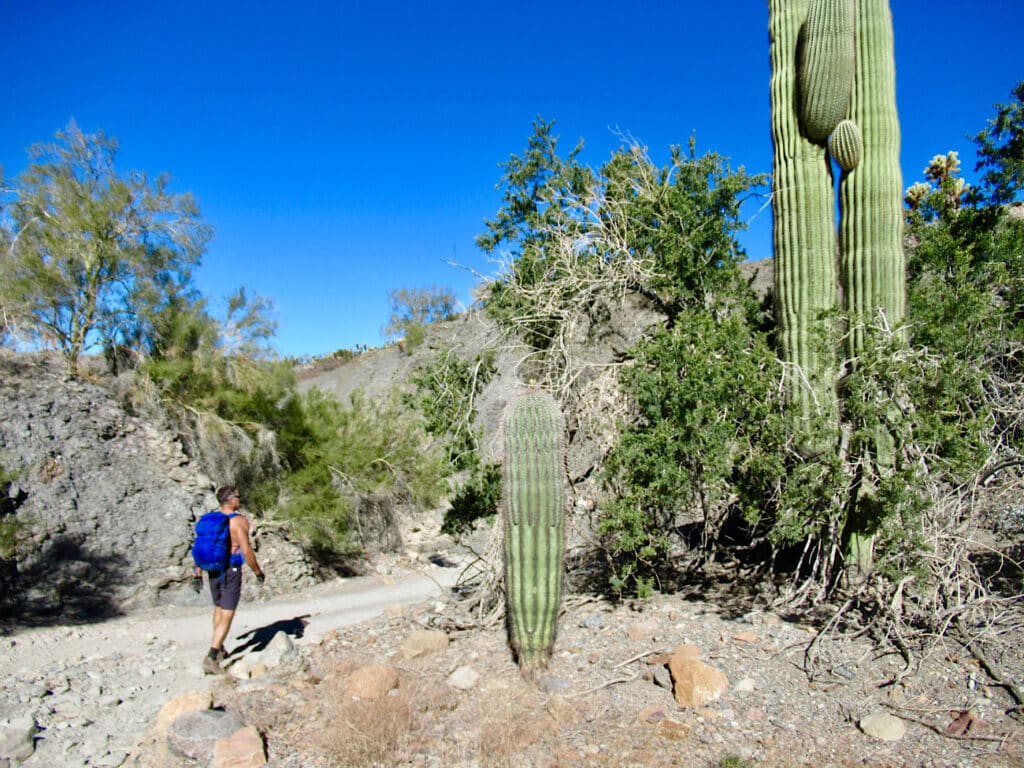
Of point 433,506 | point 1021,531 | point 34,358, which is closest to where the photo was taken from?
point 1021,531

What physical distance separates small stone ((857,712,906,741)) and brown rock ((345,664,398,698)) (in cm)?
293

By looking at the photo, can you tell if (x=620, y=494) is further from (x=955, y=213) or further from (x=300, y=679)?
(x=955, y=213)

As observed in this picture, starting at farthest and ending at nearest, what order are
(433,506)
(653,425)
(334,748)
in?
(433,506) < (653,425) < (334,748)

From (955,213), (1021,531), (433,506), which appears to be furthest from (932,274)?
(433,506)

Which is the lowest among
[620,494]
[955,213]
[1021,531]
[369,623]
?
[369,623]

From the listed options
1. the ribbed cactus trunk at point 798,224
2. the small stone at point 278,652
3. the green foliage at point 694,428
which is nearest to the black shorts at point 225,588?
the small stone at point 278,652

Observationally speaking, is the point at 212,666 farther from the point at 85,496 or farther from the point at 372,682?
the point at 85,496

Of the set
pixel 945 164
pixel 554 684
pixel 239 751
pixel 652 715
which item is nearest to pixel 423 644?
pixel 554 684

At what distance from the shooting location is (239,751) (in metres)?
3.98

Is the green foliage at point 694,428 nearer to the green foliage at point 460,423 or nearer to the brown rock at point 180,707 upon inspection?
the green foliage at point 460,423

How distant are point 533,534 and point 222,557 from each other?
7.79 ft

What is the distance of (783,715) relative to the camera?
4262 mm

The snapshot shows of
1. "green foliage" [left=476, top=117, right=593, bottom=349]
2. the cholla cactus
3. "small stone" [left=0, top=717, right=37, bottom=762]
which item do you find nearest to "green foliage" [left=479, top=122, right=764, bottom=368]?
"green foliage" [left=476, top=117, right=593, bottom=349]

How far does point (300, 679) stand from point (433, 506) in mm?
7560
